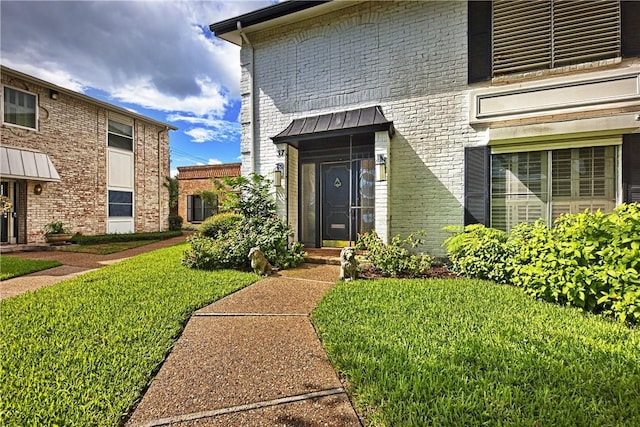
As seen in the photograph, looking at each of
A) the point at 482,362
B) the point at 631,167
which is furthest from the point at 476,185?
the point at 482,362

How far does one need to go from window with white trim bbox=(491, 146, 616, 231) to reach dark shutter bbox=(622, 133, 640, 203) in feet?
0.54

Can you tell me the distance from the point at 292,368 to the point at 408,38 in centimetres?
733

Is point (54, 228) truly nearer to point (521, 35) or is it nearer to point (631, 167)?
point (521, 35)

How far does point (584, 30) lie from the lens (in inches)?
224

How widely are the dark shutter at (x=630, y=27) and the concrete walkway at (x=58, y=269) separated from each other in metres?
11.6

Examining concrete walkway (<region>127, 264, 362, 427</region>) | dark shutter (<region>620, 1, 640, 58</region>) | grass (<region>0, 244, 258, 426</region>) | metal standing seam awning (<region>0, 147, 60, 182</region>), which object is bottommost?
concrete walkway (<region>127, 264, 362, 427</region>)

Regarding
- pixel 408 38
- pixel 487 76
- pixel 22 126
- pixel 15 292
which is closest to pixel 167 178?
pixel 22 126

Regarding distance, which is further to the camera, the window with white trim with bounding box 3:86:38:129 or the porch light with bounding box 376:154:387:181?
the window with white trim with bounding box 3:86:38:129

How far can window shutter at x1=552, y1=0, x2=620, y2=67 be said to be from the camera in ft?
18.1

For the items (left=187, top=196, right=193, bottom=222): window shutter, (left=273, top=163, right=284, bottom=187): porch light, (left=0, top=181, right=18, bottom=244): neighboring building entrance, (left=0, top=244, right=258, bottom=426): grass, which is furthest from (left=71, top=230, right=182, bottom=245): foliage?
(left=273, top=163, right=284, bottom=187): porch light

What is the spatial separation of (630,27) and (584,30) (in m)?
0.67

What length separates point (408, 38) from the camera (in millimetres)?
6891

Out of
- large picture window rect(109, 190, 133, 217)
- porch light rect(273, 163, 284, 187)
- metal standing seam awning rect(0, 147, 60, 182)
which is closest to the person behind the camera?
porch light rect(273, 163, 284, 187)

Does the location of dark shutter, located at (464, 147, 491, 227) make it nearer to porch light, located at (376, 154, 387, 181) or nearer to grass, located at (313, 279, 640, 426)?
porch light, located at (376, 154, 387, 181)
